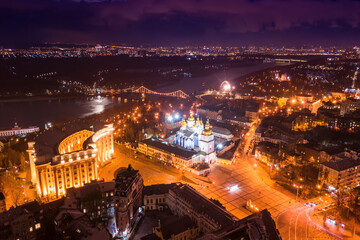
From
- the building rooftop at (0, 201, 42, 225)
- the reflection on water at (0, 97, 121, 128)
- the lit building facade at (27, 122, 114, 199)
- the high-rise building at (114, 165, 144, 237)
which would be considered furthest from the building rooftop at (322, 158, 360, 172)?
the reflection on water at (0, 97, 121, 128)

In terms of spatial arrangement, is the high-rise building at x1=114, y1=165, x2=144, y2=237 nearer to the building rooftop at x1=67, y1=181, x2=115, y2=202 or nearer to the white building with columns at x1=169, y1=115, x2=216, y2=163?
the building rooftop at x1=67, y1=181, x2=115, y2=202

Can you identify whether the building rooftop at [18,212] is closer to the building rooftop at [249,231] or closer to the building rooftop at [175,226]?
the building rooftop at [175,226]

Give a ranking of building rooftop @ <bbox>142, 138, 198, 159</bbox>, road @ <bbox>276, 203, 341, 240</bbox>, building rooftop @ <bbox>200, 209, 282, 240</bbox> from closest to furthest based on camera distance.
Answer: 1. building rooftop @ <bbox>200, 209, 282, 240</bbox>
2. road @ <bbox>276, 203, 341, 240</bbox>
3. building rooftop @ <bbox>142, 138, 198, 159</bbox>

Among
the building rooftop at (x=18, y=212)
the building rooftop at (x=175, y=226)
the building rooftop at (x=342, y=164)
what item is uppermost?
the building rooftop at (x=342, y=164)

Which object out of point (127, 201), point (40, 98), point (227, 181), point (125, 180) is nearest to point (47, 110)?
point (40, 98)

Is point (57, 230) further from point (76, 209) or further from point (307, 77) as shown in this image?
point (307, 77)

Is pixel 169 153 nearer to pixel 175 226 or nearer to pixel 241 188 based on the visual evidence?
pixel 241 188

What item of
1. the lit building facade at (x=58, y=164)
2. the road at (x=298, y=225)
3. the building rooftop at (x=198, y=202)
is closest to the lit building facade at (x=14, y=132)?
the lit building facade at (x=58, y=164)
